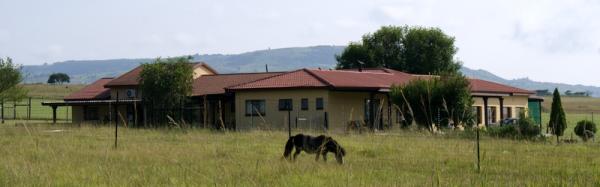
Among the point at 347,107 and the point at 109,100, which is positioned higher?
the point at 109,100

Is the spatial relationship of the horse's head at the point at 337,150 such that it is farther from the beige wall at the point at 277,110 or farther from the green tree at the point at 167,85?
the green tree at the point at 167,85

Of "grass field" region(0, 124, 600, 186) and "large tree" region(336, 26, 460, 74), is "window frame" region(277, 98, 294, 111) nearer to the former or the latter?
"grass field" region(0, 124, 600, 186)

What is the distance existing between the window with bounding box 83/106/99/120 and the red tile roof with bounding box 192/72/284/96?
24.6ft

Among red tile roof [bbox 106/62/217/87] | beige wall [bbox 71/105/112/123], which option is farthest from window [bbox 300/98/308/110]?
beige wall [bbox 71/105/112/123]

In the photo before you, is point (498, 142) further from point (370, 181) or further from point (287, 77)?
point (287, 77)

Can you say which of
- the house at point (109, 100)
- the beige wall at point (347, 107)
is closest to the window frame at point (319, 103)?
the beige wall at point (347, 107)

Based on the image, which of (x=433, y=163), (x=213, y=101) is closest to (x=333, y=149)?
(x=433, y=163)

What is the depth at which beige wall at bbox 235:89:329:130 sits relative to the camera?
135ft

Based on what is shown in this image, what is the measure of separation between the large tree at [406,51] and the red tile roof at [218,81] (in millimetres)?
21811

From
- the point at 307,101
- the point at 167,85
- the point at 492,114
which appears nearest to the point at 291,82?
the point at 307,101

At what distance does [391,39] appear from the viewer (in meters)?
76.8

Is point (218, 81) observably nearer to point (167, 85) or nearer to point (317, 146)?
point (167, 85)

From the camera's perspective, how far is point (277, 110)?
42.6m

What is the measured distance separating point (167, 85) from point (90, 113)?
11950 millimetres
